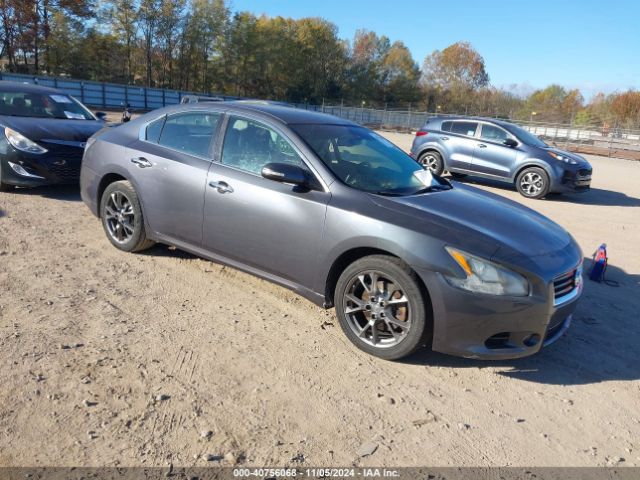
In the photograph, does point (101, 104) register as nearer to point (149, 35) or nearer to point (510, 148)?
point (149, 35)

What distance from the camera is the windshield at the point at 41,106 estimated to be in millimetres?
7613

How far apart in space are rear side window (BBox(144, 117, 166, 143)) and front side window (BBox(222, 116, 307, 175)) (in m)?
0.91

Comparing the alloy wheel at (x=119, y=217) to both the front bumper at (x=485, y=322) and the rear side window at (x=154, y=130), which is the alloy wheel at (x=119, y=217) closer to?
the rear side window at (x=154, y=130)

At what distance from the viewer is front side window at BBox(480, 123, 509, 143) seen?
11.9 meters

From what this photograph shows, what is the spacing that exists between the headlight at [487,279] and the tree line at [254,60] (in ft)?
123

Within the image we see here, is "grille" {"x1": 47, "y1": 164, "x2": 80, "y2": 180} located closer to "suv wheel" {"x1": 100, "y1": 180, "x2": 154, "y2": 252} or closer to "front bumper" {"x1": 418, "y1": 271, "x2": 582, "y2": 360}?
"suv wheel" {"x1": 100, "y1": 180, "x2": 154, "y2": 252}

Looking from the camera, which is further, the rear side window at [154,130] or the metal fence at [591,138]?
the metal fence at [591,138]

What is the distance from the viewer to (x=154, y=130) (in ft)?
16.4

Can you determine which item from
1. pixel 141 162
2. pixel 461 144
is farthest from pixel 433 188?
pixel 461 144

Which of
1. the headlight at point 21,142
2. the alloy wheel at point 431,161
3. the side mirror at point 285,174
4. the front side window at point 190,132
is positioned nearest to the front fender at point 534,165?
the alloy wheel at point 431,161

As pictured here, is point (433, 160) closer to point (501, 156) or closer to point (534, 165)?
point (501, 156)

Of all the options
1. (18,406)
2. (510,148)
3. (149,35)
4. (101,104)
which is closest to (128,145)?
(18,406)

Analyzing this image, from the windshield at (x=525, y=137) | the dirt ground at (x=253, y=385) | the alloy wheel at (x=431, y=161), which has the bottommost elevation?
the dirt ground at (x=253, y=385)

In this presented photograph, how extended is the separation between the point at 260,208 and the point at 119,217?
77.3 inches
